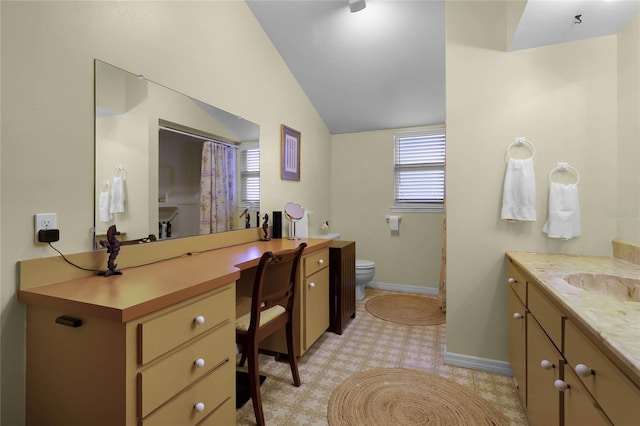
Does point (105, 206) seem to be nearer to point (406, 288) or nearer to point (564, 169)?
point (564, 169)

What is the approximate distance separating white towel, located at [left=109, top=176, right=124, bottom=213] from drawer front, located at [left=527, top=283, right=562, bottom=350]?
194 centimetres

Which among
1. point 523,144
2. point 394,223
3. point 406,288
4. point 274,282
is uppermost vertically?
point 523,144

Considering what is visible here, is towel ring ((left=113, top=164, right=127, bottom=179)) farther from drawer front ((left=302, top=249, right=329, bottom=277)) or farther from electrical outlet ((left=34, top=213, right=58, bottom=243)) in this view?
drawer front ((left=302, top=249, right=329, bottom=277))

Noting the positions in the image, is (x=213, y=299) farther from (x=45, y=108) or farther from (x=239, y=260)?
(x=45, y=108)

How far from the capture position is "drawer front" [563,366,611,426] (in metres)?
0.81

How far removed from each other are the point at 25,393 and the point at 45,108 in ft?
3.69

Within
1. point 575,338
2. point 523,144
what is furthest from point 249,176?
point 575,338

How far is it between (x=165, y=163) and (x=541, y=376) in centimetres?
216

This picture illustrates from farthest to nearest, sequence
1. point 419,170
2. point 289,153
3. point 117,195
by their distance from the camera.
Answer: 1. point 419,170
2. point 289,153
3. point 117,195

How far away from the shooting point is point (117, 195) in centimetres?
150

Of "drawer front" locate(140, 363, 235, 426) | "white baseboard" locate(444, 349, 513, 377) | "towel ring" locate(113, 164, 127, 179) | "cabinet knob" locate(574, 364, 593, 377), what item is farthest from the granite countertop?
"towel ring" locate(113, 164, 127, 179)

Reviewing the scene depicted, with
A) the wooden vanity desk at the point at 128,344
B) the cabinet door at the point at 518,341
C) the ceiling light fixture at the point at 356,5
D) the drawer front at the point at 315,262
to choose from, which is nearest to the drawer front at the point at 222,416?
the wooden vanity desk at the point at 128,344

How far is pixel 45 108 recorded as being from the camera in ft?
4.02

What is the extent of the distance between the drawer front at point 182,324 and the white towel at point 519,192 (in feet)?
5.79
